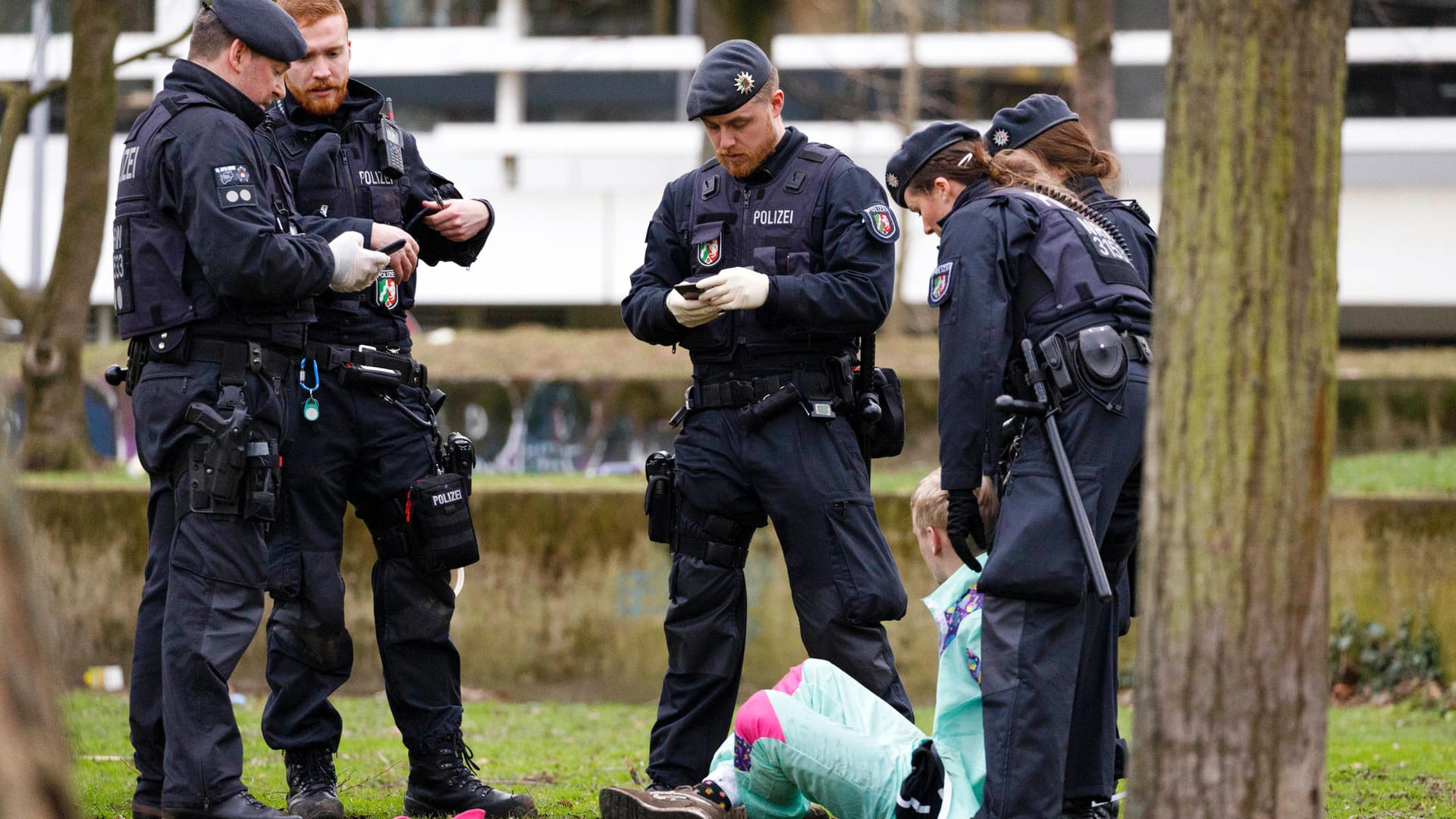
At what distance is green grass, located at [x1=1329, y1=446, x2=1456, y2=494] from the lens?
8625 millimetres

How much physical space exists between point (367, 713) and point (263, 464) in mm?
3731

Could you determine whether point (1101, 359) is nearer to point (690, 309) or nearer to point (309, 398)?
point (690, 309)

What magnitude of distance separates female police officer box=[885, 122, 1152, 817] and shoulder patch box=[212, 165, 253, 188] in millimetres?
1785

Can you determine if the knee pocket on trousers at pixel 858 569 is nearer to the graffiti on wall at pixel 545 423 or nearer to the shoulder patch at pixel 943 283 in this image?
the shoulder patch at pixel 943 283

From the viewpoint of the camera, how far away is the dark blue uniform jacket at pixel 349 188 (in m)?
4.43

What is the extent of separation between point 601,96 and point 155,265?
24.8 meters

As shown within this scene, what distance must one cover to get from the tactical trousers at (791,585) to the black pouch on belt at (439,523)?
64cm

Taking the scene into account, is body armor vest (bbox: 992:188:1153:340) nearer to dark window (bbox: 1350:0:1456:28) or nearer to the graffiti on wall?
the graffiti on wall

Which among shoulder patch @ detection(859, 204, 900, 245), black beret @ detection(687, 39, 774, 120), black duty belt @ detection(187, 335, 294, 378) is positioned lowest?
black duty belt @ detection(187, 335, 294, 378)

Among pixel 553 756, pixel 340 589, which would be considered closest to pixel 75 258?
pixel 553 756

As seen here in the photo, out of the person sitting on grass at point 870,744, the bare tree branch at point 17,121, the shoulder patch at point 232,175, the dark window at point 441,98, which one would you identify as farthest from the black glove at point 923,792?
the dark window at point 441,98

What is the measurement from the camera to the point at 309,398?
4285mm

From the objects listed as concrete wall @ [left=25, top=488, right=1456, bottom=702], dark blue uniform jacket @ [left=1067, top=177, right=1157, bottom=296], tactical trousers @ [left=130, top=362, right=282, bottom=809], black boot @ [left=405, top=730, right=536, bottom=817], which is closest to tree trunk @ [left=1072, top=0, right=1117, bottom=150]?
concrete wall @ [left=25, top=488, right=1456, bottom=702]

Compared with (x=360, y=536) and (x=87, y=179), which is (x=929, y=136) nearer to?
(x=360, y=536)
